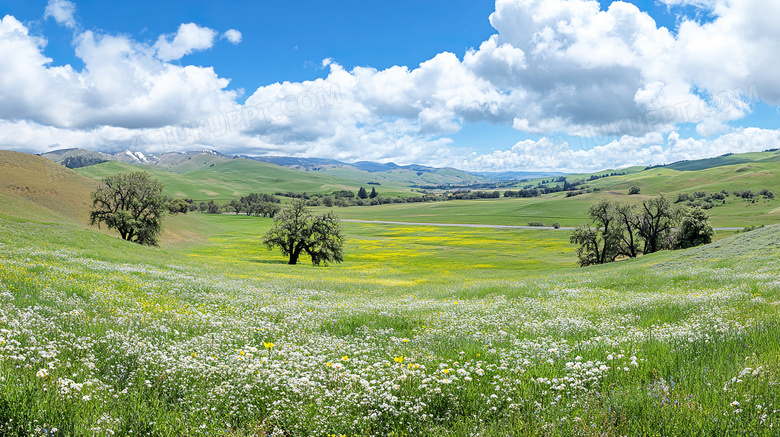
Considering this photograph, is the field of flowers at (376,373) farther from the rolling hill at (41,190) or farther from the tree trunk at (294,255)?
the rolling hill at (41,190)

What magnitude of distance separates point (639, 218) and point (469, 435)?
78536 mm

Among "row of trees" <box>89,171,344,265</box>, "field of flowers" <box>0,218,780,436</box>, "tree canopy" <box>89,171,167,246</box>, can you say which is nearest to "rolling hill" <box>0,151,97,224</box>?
"tree canopy" <box>89,171,167,246</box>

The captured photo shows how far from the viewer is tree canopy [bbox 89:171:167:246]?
207 ft

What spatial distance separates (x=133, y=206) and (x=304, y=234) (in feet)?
98.5

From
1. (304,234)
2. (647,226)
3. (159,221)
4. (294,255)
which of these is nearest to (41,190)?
(159,221)

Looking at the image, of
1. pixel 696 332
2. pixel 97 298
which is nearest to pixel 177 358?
pixel 97 298

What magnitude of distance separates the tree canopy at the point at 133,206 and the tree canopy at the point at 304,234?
20.6m

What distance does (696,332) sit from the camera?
796cm

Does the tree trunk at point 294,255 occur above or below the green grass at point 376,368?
below

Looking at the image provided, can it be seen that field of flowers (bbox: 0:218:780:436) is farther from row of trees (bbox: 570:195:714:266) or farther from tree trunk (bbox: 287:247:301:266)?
row of trees (bbox: 570:195:714:266)

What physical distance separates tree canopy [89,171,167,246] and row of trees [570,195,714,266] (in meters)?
75.2

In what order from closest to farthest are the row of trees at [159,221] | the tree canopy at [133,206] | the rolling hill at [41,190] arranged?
the row of trees at [159,221] → the tree canopy at [133,206] → the rolling hill at [41,190]

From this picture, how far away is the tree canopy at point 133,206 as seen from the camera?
63.0m

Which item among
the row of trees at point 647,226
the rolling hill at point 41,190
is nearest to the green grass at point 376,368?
the row of trees at point 647,226
